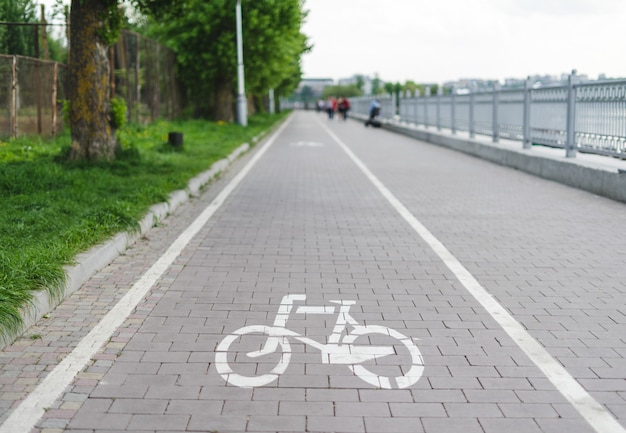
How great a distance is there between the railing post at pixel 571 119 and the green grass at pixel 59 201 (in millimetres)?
6934

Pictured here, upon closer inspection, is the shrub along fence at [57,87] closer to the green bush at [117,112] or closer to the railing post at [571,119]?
the green bush at [117,112]

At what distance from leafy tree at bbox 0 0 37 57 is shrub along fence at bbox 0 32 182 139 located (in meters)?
0.28

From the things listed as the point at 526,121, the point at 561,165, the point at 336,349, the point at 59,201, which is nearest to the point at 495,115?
the point at 526,121

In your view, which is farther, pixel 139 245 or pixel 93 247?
pixel 139 245

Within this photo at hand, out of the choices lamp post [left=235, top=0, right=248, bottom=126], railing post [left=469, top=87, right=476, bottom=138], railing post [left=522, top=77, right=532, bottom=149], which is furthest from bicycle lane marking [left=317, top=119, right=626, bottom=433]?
lamp post [left=235, top=0, right=248, bottom=126]

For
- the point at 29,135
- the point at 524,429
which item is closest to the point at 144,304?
the point at 524,429

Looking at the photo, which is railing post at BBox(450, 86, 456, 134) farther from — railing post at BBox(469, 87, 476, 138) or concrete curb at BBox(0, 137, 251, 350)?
concrete curb at BBox(0, 137, 251, 350)

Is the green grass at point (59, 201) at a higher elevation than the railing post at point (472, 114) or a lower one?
lower

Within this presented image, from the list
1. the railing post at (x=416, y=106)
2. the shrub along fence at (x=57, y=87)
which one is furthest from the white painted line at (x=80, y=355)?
the railing post at (x=416, y=106)

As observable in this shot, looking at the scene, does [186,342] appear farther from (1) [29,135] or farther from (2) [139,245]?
(1) [29,135]

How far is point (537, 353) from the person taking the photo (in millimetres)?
5145

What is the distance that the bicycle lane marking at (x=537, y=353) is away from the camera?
4090mm

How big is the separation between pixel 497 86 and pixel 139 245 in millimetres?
15808

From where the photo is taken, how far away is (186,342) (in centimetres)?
538
